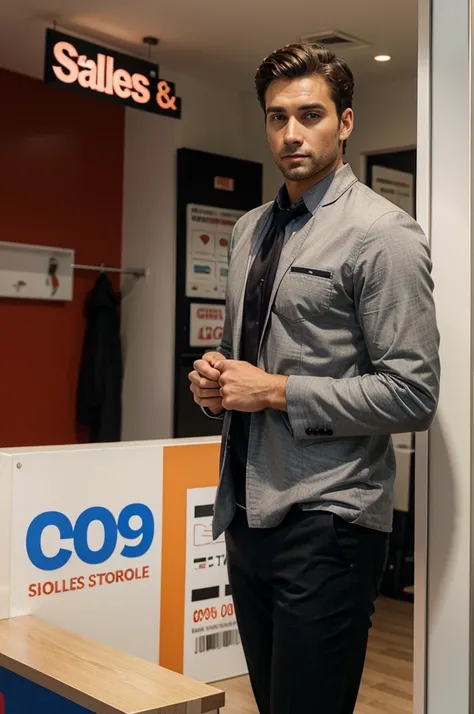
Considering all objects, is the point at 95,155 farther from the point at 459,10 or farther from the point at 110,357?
the point at 459,10

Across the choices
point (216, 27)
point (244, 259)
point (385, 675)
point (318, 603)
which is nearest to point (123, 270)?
point (216, 27)

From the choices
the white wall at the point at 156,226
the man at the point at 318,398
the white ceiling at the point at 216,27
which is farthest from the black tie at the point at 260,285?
the white wall at the point at 156,226

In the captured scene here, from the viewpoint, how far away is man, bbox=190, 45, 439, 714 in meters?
1.39

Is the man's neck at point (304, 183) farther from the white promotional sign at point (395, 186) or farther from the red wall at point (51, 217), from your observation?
the red wall at point (51, 217)

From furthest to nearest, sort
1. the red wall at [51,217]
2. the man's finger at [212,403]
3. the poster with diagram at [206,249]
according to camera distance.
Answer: the poster with diagram at [206,249] < the red wall at [51,217] < the man's finger at [212,403]

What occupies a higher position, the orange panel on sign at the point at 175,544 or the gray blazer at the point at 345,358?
the gray blazer at the point at 345,358

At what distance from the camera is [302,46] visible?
1521 millimetres

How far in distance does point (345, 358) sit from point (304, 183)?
0.34 m

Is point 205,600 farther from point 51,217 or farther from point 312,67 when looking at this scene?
point 51,217

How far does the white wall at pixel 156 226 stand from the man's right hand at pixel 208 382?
3.79 meters

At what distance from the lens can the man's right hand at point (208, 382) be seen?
5.06 ft

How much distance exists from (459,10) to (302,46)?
13.2 inches

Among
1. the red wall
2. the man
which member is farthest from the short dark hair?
the red wall

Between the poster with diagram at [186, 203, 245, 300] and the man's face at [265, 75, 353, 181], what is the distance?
3.89 metres
